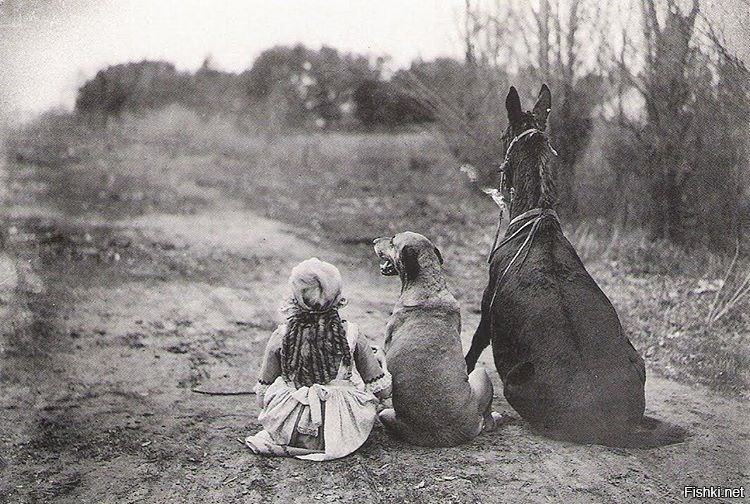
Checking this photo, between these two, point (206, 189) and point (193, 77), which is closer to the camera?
point (193, 77)

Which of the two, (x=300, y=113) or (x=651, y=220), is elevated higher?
(x=300, y=113)

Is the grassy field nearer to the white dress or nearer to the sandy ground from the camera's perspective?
the sandy ground

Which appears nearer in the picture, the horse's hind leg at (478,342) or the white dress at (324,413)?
the white dress at (324,413)

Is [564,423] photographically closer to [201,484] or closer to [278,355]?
[278,355]

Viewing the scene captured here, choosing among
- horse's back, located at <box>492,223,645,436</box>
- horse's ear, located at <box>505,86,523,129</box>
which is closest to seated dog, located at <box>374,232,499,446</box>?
horse's back, located at <box>492,223,645,436</box>

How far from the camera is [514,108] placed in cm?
451

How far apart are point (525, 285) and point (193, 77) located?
3.23m

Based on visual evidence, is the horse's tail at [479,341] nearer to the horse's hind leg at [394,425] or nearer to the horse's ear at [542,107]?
the horse's hind leg at [394,425]

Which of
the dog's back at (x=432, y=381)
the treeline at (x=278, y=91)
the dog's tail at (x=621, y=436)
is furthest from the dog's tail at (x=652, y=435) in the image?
the treeline at (x=278, y=91)

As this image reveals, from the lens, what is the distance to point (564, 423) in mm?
3867

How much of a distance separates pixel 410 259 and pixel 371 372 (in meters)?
0.72

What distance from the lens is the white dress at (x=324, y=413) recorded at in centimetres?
383

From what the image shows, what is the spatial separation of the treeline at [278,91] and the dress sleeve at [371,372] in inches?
101

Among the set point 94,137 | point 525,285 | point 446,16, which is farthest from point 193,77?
point 525,285
